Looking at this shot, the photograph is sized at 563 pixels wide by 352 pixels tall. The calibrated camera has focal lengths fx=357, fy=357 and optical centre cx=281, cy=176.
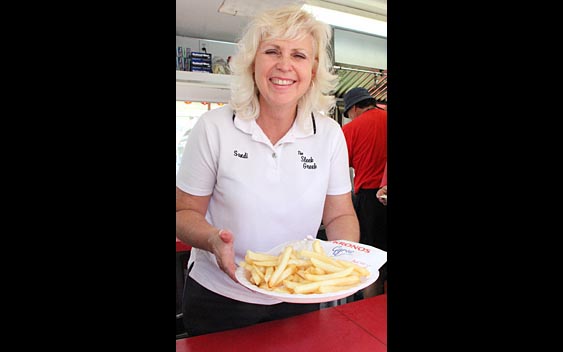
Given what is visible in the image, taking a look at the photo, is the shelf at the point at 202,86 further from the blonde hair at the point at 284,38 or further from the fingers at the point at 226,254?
the fingers at the point at 226,254

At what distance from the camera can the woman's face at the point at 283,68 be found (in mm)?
853

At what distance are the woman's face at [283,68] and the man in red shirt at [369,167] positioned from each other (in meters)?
0.31

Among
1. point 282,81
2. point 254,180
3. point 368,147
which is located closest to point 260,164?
point 254,180

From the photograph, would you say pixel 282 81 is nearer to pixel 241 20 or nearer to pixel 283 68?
pixel 283 68

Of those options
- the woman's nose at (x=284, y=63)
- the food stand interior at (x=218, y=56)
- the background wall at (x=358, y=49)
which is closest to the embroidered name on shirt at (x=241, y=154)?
the food stand interior at (x=218, y=56)

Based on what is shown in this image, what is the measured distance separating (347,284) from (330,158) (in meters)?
0.39

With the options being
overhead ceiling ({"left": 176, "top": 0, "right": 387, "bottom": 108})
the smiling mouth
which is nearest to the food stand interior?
overhead ceiling ({"left": 176, "top": 0, "right": 387, "bottom": 108})

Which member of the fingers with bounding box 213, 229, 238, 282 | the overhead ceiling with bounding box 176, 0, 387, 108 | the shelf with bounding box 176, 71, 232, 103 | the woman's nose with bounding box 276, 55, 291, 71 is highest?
the overhead ceiling with bounding box 176, 0, 387, 108

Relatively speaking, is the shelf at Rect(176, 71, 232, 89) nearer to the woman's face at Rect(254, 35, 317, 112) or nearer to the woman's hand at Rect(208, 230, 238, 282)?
the woman's face at Rect(254, 35, 317, 112)

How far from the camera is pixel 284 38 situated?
2.77 ft

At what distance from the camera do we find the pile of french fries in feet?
2.33

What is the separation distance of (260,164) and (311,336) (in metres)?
0.42
